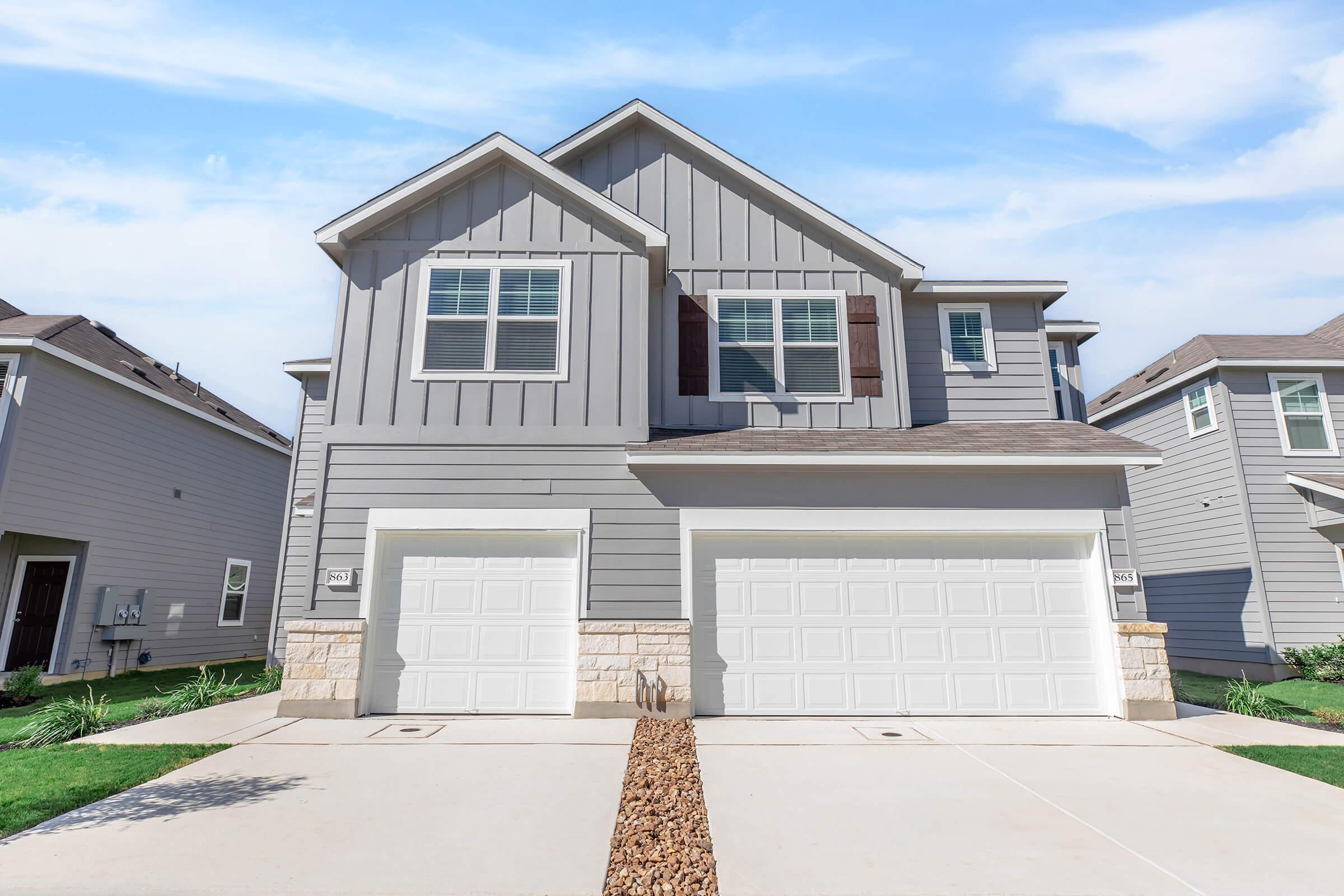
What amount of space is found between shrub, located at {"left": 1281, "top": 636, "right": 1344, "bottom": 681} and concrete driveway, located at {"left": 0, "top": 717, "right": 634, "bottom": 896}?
1227cm

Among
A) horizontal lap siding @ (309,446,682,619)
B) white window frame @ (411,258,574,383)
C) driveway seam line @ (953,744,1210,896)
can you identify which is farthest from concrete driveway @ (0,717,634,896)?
white window frame @ (411,258,574,383)

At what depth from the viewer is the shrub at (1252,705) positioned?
27.2ft

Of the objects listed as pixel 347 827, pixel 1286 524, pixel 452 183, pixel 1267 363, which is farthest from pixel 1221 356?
pixel 347 827

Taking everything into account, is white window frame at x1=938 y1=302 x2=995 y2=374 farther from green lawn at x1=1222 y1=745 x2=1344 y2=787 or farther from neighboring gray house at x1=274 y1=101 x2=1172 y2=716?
green lawn at x1=1222 y1=745 x2=1344 y2=787

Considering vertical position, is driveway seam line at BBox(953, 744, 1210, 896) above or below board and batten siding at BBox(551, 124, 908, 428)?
below

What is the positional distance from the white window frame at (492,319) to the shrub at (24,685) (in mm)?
7356

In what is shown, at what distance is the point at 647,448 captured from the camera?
8.07 metres

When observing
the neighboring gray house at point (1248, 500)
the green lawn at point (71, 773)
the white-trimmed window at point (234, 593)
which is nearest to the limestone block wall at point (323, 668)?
the green lawn at point (71, 773)

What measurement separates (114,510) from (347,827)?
1186 cm

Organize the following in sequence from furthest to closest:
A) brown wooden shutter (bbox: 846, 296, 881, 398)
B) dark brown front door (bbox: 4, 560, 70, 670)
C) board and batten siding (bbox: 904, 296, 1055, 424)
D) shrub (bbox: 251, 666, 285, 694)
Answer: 1. dark brown front door (bbox: 4, 560, 70, 670)
2. board and batten siding (bbox: 904, 296, 1055, 424)
3. shrub (bbox: 251, 666, 285, 694)
4. brown wooden shutter (bbox: 846, 296, 881, 398)

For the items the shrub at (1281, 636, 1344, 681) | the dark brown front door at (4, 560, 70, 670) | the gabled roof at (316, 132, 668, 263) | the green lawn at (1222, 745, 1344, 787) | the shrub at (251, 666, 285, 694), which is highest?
the gabled roof at (316, 132, 668, 263)

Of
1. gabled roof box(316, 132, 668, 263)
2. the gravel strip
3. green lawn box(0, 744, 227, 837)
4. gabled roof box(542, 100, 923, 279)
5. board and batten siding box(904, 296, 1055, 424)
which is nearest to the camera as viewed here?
the gravel strip

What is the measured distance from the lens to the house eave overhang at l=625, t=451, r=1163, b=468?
7.97 metres

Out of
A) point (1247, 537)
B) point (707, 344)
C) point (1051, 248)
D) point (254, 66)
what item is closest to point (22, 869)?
point (707, 344)
